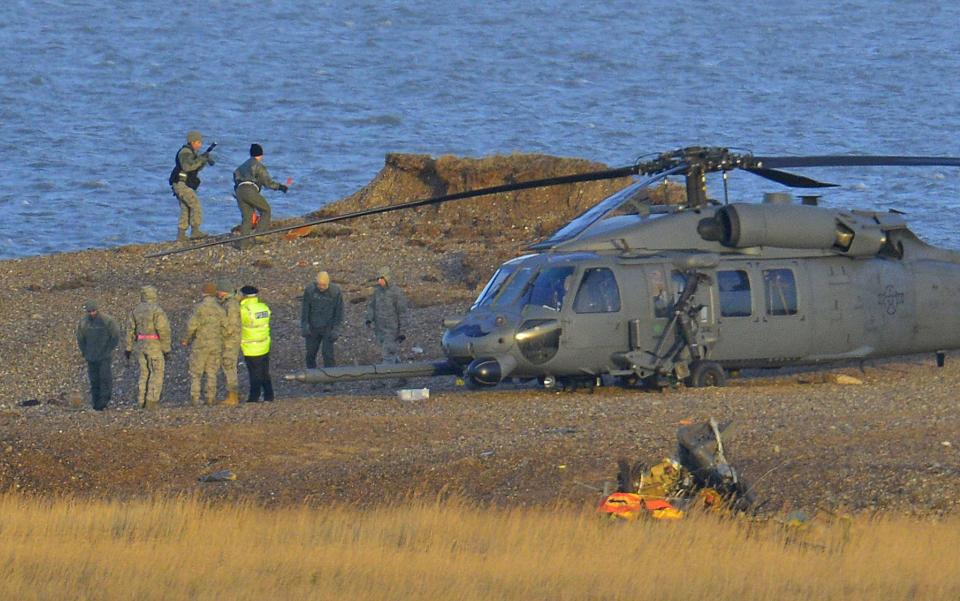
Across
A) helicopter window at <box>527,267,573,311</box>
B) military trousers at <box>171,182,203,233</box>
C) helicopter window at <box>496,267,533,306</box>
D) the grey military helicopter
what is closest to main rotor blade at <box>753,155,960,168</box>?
the grey military helicopter

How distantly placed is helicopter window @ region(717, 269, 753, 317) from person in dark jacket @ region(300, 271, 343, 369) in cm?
482

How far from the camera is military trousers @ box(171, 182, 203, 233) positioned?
27969 mm

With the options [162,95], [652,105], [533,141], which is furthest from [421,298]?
[162,95]

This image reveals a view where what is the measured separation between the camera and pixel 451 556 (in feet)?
37.2

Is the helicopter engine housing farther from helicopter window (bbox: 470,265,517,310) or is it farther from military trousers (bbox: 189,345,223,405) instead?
military trousers (bbox: 189,345,223,405)

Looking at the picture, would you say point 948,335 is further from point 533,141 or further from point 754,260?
point 533,141

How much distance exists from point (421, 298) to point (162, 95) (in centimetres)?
4918

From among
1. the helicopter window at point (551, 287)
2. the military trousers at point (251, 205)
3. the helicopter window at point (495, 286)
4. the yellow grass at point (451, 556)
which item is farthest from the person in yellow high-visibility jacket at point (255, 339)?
the military trousers at point (251, 205)

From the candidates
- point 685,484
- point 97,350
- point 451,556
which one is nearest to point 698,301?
point 685,484

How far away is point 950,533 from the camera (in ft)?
38.2

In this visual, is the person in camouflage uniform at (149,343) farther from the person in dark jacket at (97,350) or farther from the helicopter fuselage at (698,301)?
the helicopter fuselage at (698,301)

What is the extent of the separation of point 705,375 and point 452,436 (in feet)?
12.9

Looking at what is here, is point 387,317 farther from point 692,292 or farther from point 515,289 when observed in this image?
point 692,292

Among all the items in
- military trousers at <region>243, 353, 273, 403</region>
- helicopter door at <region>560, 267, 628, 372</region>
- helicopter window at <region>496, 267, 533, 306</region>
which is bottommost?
military trousers at <region>243, 353, 273, 403</region>
